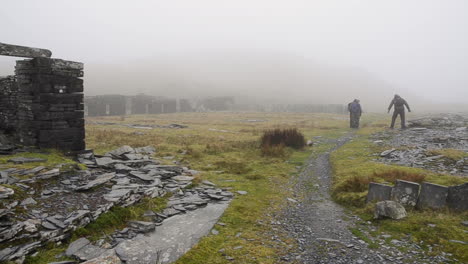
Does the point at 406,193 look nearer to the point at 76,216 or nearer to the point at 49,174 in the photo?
the point at 76,216

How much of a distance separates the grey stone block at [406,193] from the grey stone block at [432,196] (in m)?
0.13

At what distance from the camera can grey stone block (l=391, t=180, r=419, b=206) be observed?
7449 mm

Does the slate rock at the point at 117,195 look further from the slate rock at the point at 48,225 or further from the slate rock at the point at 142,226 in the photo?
the slate rock at the point at 48,225

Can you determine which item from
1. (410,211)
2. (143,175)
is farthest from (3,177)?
(410,211)

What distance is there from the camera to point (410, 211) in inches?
285

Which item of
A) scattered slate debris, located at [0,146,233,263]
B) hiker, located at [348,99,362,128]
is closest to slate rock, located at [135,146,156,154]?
scattered slate debris, located at [0,146,233,263]

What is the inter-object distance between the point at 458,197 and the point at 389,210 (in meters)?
1.62

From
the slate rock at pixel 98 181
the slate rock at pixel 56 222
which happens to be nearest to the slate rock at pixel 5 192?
A: the slate rock at pixel 56 222

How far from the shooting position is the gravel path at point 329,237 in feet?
18.1

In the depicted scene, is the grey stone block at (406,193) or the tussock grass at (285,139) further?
the tussock grass at (285,139)

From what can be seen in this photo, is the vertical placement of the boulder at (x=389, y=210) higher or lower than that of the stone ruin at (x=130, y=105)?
lower

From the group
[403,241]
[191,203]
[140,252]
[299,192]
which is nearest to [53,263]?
[140,252]

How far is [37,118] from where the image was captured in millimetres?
10586

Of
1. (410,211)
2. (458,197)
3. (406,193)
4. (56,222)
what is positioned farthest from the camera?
(406,193)
